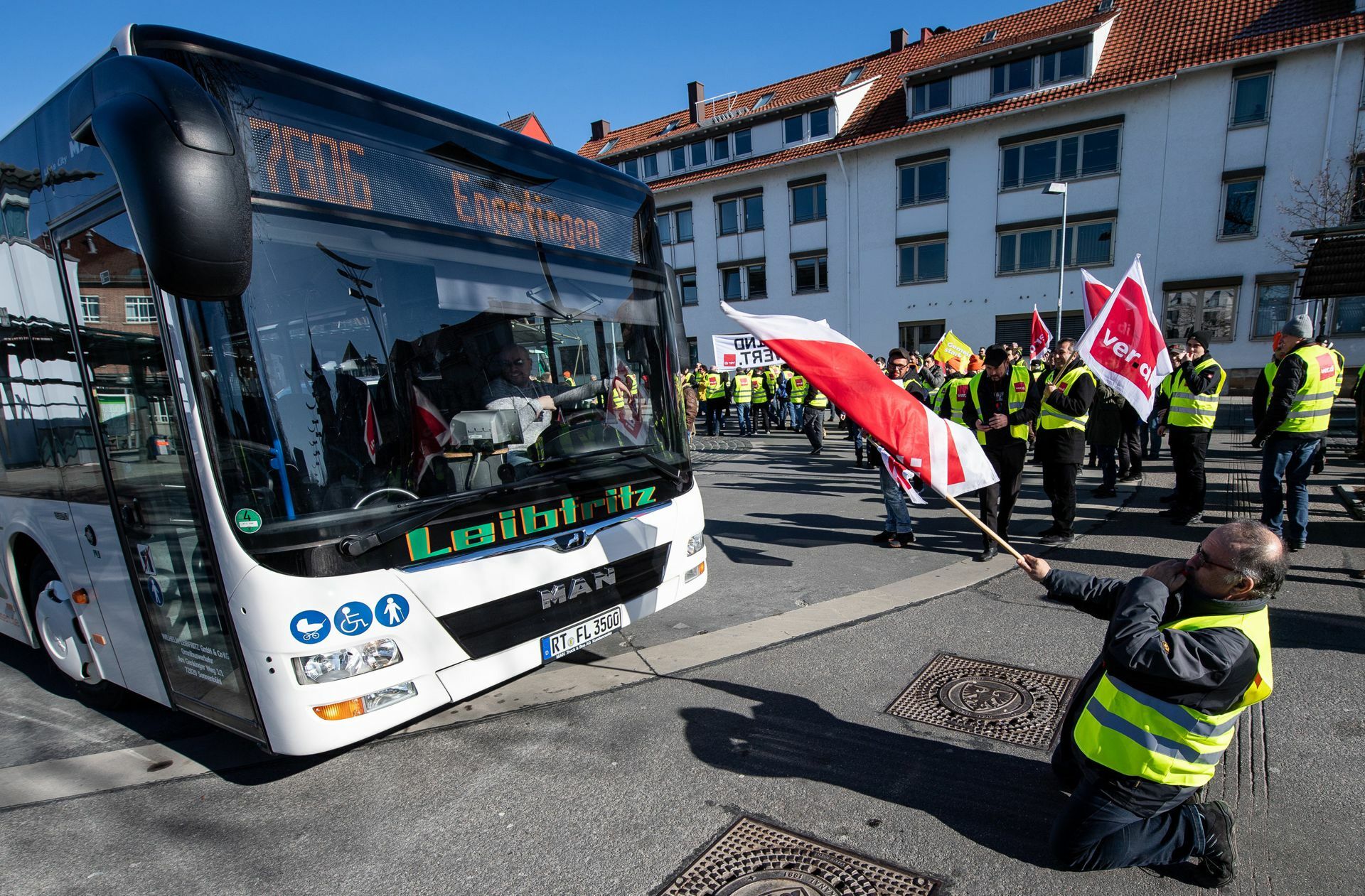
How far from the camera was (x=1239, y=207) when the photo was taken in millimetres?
20953

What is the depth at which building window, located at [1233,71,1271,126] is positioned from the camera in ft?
66.4

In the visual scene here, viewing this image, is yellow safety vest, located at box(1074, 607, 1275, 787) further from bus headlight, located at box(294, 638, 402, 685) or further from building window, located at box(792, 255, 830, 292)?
building window, located at box(792, 255, 830, 292)

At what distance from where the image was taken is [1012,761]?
10.9 feet

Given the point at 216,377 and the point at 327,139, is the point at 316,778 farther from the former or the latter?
the point at 327,139

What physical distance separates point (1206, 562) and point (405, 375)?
3.21 metres

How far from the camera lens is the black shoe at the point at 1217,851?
2.51 metres

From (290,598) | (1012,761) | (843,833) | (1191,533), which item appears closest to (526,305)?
(290,598)

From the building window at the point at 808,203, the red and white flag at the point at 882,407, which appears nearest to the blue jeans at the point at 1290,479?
the red and white flag at the point at 882,407

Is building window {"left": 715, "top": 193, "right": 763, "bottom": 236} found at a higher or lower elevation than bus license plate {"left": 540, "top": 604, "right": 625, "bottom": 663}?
higher

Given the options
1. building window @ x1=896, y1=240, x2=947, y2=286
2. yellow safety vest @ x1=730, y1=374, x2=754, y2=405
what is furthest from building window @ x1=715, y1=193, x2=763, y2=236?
yellow safety vest @ x1=730, y1=374, x2=754, y2=405

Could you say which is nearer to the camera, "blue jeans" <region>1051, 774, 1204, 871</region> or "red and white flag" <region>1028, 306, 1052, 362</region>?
"blue jeans" <region>1051, 774, 1204, 871</region>

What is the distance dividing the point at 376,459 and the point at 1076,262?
25.3 metres

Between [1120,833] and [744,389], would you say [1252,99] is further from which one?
[1120,833]

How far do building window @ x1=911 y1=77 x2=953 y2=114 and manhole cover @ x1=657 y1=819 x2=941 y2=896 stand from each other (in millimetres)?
27774
